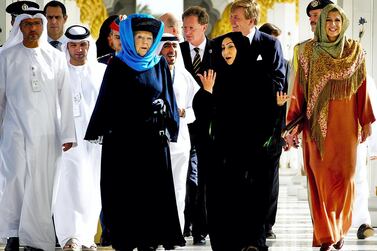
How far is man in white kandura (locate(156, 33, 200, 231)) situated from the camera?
A: 37.1 ft

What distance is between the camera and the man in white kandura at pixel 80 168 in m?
10.7

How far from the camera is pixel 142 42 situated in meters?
9.45

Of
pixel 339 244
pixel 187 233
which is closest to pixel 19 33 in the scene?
pixel 187 233

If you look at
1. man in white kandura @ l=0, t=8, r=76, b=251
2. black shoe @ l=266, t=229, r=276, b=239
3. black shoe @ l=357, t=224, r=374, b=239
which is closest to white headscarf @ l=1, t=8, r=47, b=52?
man in white kandura @ l=0, t=8, r=76, b=251

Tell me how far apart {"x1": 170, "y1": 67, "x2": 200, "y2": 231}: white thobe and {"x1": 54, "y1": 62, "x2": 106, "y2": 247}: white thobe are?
0.65 meters

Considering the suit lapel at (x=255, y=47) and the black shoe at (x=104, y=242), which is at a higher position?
the suit lapel at (x=255, y=47)

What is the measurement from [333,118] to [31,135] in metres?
2.17

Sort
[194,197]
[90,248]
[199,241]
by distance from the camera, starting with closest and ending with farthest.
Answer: [90,248] < [199,241] < [194,197]

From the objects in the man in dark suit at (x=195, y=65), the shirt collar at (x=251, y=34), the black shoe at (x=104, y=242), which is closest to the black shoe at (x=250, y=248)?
the black shoe at (x=104, y=242)

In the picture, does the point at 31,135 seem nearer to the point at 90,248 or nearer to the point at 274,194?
the point at 90,248

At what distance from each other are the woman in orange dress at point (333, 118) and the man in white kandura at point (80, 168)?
5.14 ft

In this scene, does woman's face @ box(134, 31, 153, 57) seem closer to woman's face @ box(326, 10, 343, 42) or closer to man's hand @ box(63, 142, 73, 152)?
man's hand @ box(63, 142, 73, 152)

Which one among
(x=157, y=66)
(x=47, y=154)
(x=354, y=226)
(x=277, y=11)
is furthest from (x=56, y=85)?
(x=277, y=11)

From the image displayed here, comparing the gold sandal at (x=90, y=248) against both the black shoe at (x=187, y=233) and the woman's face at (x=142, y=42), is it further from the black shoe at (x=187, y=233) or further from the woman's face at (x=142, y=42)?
the woman's face at (x=142, y=42)
